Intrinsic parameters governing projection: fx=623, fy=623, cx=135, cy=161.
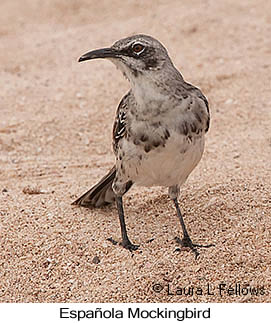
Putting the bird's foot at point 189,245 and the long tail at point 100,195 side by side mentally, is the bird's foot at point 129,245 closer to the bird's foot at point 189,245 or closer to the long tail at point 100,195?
the bird's foot at point 189,245

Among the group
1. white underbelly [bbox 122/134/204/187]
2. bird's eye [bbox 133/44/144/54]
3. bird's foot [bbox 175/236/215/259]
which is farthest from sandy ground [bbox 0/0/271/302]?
bird's eye [bbox 133/44/144/54]

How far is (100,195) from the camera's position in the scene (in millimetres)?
5391

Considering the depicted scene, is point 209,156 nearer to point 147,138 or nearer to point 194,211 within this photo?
point 194,211

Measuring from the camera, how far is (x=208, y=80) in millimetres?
8023

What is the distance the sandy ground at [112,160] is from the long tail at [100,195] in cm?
8

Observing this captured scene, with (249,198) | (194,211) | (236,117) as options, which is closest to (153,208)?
(194,211)

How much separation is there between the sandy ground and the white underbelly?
543 mm

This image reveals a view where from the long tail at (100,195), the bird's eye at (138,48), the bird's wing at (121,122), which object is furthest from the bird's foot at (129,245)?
the bird's eye at (138,48)

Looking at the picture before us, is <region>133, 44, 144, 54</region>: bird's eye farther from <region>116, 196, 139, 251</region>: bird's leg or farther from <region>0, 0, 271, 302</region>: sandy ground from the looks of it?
<region>0, 0, 271, 302</region>: sandy ground

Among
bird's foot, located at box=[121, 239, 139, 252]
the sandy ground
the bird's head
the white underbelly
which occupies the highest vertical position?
the bird's head

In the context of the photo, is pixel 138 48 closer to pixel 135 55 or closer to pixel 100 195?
pixel 135 55

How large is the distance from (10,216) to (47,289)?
0.99m

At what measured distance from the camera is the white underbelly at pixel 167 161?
4.41 metres

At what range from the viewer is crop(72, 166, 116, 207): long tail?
5.33 meters
